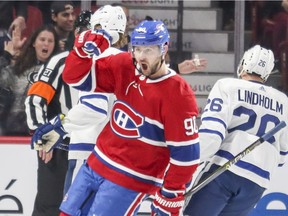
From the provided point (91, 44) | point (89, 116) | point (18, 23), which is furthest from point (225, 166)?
point (18, 23)

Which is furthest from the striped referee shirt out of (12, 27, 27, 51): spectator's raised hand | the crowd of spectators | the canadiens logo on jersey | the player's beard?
the player's beard

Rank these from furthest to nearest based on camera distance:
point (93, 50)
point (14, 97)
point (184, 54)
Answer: point (184, 54)
point (14, 97)
point (93, 50)

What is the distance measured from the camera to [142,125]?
381 cm

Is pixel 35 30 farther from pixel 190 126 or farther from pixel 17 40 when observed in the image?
pixel 190 126

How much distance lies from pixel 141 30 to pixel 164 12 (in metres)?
2.62

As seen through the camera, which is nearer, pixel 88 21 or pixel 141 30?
pixel 141 30

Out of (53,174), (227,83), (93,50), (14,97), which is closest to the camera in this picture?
(93,50)

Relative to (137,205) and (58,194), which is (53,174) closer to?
(58,194)

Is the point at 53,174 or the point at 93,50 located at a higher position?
the point at 93,50

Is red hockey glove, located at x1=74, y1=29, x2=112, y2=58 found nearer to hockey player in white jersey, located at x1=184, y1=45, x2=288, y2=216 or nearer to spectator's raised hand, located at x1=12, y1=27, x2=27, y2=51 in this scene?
hockey player in white jersey, located at x1=184, y1=45, x2=288, y2=216

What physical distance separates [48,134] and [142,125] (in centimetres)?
70

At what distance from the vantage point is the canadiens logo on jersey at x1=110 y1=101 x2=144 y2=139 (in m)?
3.81

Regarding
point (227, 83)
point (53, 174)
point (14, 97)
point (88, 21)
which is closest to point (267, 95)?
point (227, 83)

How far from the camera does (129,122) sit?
383cm
